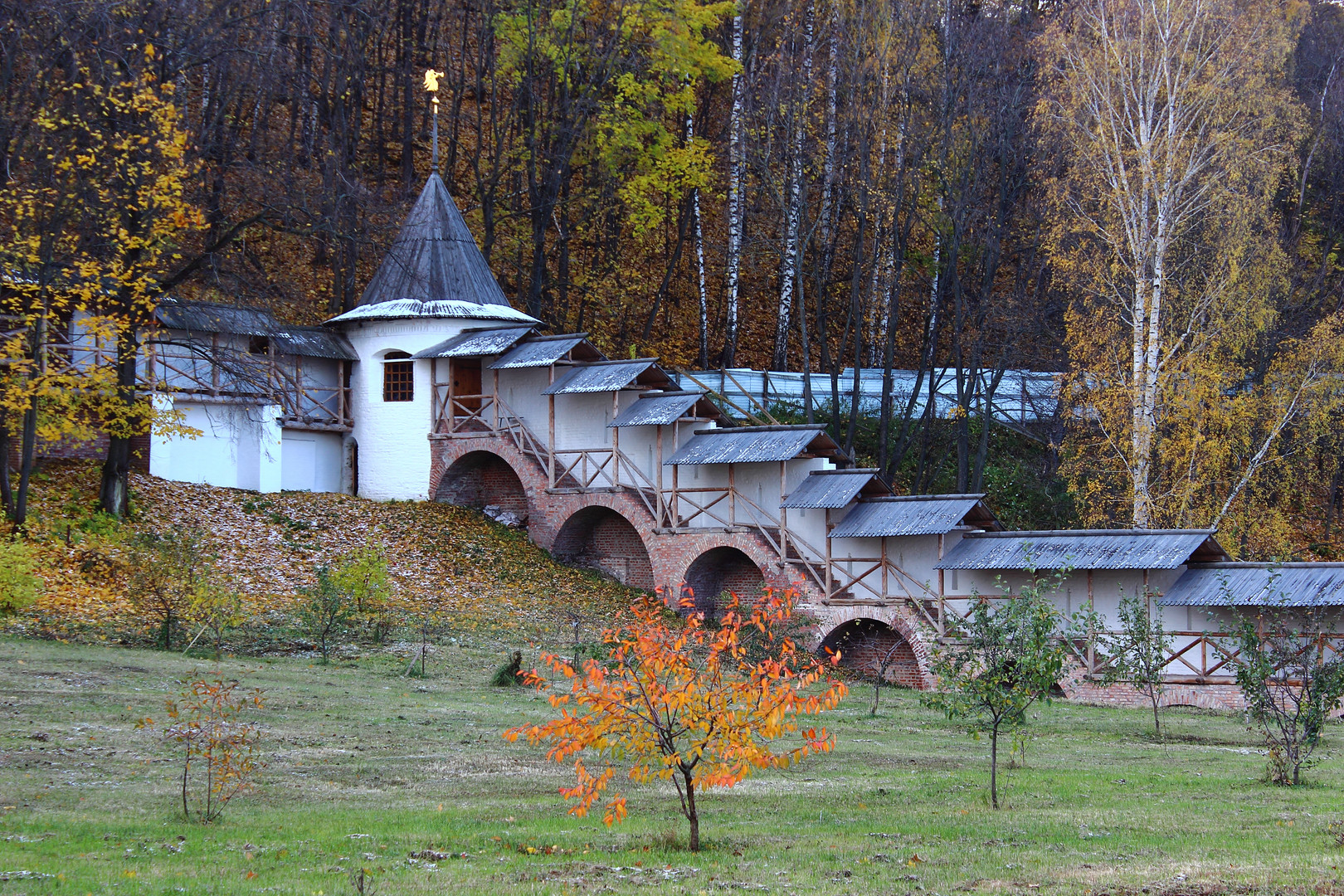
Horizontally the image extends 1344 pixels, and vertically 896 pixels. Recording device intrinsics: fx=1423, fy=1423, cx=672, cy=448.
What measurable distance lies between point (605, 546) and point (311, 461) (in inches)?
283

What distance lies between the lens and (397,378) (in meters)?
32.9

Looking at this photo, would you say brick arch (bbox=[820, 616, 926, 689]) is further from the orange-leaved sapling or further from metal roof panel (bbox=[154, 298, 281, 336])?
the orange-leaved sapling

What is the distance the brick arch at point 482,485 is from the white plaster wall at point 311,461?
2.75m

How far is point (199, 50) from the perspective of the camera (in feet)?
80.1

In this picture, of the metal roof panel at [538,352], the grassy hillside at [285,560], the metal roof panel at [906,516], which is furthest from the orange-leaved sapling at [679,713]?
the metal roof panel at [538,352]

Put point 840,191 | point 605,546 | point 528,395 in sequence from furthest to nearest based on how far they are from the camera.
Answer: point 840,191, point 528,395, point 605,546

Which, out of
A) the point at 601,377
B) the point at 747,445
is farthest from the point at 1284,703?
the point at 601,377

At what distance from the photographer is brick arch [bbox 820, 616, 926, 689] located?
86.6 feet

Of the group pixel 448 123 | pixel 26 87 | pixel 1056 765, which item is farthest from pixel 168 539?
pixel 448 123

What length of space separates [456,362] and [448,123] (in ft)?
44.9

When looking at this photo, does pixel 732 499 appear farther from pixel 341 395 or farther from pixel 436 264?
pixel 341 395

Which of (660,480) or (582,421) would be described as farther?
(582,421)

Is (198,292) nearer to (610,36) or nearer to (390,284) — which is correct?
(390,284)

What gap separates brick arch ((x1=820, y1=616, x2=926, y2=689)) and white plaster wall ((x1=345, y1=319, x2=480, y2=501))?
1049cm
